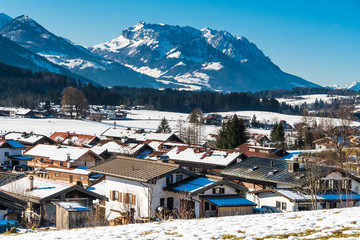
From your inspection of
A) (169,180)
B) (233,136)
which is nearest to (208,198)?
(169,180)

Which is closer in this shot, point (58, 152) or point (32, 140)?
point (58, 152)

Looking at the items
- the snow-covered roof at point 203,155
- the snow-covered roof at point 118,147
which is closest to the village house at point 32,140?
the snow-covered roof at point 118,147

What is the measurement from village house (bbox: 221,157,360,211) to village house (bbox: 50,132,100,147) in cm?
3878

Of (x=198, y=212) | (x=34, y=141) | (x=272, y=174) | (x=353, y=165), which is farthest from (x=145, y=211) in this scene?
(x=34, y=141)

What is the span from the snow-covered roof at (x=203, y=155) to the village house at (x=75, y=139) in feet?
80.3

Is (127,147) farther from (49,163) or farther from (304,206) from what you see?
(304,206)

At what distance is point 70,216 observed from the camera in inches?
762

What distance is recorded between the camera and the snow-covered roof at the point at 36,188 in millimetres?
25913

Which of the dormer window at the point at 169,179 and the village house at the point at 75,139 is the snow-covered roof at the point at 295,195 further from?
the village house at the point at 75,139

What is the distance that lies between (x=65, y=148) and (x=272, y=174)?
32.4 m

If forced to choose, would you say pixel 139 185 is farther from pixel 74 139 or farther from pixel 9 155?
pixel 74 139

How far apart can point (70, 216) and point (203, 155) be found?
36.2 m

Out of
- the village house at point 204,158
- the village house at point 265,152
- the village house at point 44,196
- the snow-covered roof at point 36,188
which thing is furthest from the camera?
the village house at point 265,152

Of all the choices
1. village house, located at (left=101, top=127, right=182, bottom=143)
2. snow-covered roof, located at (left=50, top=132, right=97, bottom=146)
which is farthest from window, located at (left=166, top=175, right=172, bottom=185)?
snow-covered roof, located at (left=50, top=132, right=97, bottom=146)
